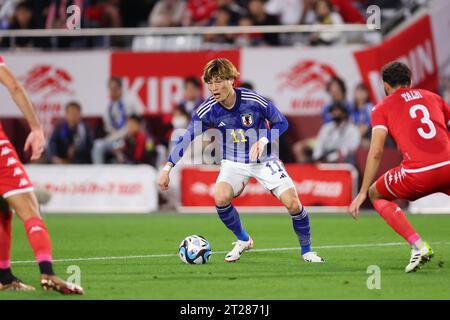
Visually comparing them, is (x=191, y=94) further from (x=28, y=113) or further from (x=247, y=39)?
(x=28, y=113)

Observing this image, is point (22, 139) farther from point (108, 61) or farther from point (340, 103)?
point (340, 103)

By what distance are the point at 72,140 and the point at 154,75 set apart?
2356 millimetres

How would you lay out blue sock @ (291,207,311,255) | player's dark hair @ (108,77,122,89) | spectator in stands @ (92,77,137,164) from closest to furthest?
1. blue sock @ (291,207,311,255)
2. spectator in stands @ (92,77,137,164)
3. player's dark hair @ (108,77,122,89)

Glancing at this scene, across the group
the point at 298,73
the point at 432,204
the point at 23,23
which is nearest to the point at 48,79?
the point at 23,23

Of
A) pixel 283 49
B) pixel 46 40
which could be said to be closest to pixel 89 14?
pixel 46 40

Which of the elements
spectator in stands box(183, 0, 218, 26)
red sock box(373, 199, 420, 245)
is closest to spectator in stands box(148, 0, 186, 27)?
spectator in stands box(183, 0, 218, 26)

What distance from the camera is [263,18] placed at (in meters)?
21.5

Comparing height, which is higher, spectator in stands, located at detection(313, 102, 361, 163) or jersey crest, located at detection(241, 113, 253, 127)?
jersey crest, located at detection(241, 113, 253, 127)

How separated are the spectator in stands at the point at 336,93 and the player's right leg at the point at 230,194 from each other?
32.4ft

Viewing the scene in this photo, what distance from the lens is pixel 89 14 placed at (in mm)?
23109

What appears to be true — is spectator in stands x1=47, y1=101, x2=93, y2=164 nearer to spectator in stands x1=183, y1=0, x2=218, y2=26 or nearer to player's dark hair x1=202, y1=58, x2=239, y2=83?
spectator in stands x1=183, y1=0, x2=218, y2=26

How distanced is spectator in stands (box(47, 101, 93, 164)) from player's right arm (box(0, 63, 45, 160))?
1402 centimetres

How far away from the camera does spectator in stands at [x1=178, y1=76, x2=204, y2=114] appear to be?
826 inches

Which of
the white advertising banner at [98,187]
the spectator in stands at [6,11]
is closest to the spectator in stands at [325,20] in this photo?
the white advertising banner at [98,187]
